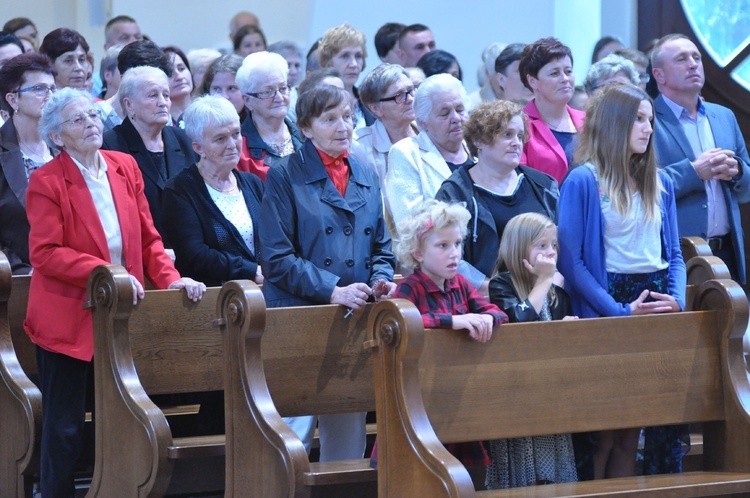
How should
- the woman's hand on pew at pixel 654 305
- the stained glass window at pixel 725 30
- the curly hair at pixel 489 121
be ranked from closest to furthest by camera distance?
the woman's hand on pew at pixel 654 305 < the curly hair at pixel 489 121 < the stained glass window at pixel 725 30

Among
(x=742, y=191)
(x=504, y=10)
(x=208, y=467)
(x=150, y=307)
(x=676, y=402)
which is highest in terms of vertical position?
(x=504, y=10)

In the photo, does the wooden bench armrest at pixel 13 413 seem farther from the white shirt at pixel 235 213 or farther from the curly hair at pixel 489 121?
the curly hair at pixel 489 121

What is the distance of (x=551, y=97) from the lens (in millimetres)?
4906

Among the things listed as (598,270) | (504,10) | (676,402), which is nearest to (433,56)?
(504,10)

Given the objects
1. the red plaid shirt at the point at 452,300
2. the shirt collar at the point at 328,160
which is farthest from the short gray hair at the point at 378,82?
the red plaid shirt at the point at 452,300

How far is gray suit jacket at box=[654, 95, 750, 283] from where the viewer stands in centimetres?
473

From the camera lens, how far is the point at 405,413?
3043 mm

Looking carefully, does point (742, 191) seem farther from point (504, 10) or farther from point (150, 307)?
point (504, 10)

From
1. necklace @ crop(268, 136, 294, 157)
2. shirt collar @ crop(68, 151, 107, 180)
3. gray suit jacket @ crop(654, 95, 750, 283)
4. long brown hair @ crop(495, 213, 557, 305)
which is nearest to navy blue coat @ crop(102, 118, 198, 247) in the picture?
necklace @ crop(268, 136, 294, 157)

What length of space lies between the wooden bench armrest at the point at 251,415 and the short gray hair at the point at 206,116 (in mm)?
948

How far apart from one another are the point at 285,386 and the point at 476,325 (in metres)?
0.76

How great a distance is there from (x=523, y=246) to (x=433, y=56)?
113 inches

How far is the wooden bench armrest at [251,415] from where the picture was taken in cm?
336

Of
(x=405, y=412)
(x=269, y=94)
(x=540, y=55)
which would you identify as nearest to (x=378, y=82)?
(x=269, y=94)
